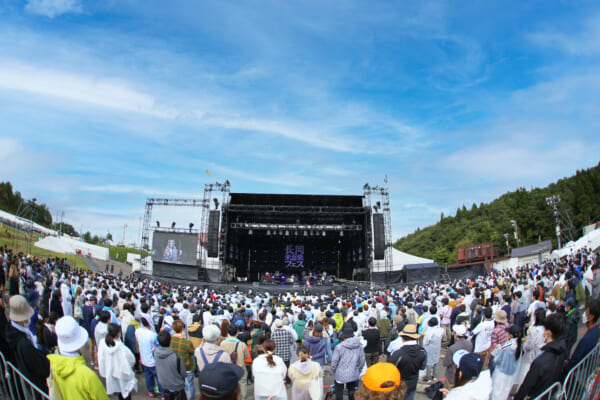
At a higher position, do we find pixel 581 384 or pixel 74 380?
pixel 74 380

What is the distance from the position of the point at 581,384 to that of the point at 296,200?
25653mm

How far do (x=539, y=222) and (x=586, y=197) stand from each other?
7016 millimetres

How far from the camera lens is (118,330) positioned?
5117 millimetres

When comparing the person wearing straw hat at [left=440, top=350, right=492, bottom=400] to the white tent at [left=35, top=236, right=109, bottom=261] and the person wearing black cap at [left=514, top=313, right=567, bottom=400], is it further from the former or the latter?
the white tent at [left=35, top=236, right=109, bottom=261]

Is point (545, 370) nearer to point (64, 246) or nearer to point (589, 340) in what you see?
point (589, 340)

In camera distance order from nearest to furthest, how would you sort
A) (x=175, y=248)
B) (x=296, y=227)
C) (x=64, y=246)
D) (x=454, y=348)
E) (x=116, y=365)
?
(x=116, y=365), (x=454, y=348), (x=296, y=227), (x=175, y=248), (x=64, y=246)

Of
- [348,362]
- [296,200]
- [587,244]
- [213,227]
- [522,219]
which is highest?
[522,219]

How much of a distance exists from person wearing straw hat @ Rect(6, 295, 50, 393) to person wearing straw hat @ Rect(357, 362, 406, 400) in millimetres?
2837

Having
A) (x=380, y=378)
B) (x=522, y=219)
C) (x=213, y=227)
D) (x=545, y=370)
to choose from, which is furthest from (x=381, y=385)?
(x=522, y=219)

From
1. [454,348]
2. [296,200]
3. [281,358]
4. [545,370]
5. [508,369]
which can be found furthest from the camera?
[296,200]

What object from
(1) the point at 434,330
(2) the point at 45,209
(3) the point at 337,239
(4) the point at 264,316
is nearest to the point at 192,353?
(4) the point at 264,316

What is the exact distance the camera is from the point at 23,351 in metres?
3.53

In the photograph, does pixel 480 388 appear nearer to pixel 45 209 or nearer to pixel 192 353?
pixel 192 353

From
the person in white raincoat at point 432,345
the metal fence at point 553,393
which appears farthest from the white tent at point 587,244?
the metal fence at point 553,393
